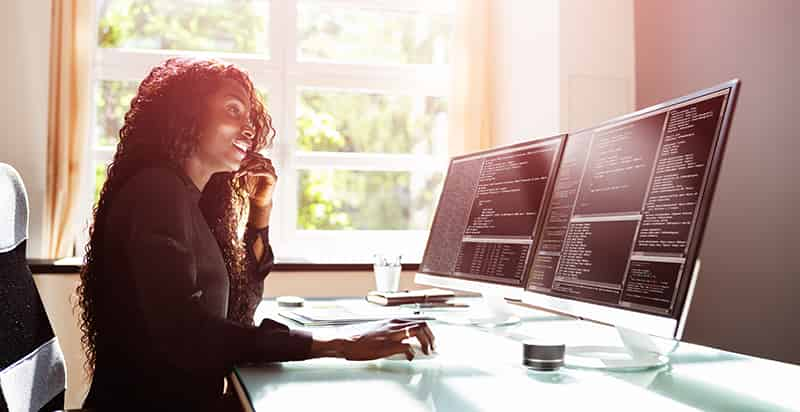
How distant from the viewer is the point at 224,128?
1.54 meters

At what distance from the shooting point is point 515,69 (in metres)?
3.37

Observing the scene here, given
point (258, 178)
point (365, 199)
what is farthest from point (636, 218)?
point (365, 199)

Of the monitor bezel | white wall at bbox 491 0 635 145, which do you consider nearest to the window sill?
→ white wall at bbox 491 0 635 145

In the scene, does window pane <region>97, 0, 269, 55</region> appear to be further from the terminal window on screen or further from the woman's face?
the terminal window on screen

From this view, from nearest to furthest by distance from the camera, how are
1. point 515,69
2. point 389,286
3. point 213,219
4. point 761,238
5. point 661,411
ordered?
point 661,411, point 213,219, point 389,286, point 761,238, point 515,69

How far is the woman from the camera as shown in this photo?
1195mm

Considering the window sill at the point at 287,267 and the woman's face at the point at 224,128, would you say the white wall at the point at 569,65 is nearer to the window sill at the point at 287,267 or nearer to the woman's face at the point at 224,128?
the window sill at the point at 287,267

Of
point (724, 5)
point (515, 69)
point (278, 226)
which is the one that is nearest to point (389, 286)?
point (278, 226)

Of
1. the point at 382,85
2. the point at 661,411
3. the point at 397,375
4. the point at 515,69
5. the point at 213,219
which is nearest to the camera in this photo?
the point at 661,411

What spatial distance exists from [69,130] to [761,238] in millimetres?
2850

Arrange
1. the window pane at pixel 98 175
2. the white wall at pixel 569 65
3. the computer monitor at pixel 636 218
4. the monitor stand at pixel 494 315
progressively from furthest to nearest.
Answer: the window pane at pixel 98 175 < the white wall at pixel 569 65 < the monitor stand at pixel 494 315 < the computer monitor at pixel 636 218

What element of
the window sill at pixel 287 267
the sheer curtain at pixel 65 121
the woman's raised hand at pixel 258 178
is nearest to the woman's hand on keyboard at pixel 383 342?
the woman's raised hand at pixel 258 178

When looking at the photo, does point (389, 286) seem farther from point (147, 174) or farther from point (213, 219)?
point (147, 174)

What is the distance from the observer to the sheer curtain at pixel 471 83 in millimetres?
3441
